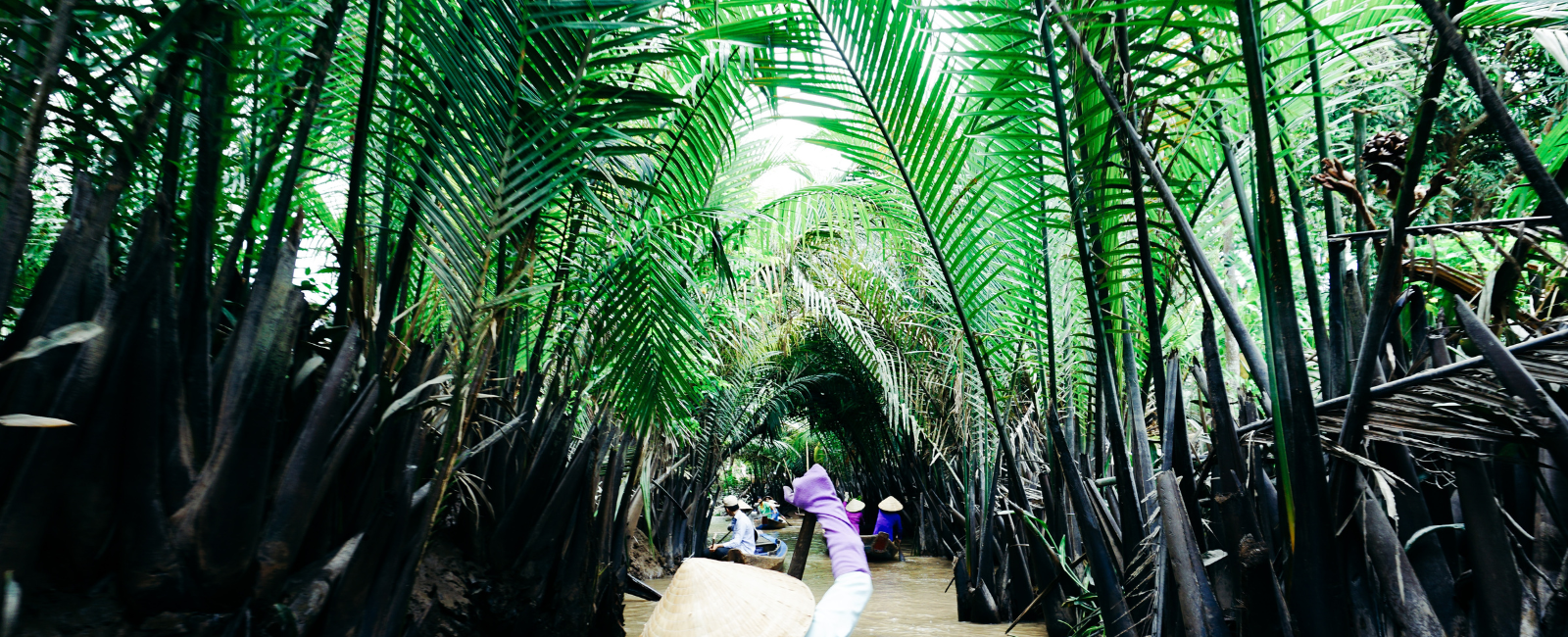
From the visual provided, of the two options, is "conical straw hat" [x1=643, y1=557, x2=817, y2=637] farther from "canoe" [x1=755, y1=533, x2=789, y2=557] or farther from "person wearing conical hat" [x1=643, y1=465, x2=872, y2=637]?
"canoe" [x1=755, y1=533, x2=789, y2=557]

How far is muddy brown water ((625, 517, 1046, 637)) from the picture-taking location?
5.28 m

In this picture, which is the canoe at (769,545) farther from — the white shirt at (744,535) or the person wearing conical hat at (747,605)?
the person wearing conical hat at (747,605)

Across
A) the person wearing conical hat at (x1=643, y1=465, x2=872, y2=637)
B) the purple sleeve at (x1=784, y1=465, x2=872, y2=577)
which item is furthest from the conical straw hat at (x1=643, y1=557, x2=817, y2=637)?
the purple sleeve at (x1=784, y1=465, x2=872, y2=577)

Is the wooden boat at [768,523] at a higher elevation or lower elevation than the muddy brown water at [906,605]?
lower

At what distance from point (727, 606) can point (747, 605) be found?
6 cm

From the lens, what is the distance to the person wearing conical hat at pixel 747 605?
213 centimetres

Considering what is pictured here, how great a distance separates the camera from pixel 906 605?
6.79 m

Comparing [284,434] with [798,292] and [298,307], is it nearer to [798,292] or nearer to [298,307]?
[298,307]

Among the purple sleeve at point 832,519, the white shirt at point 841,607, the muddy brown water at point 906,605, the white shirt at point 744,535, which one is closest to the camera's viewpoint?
the white shirt at point 841,607

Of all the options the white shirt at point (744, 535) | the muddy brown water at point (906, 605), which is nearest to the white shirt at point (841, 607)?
the muddy brown water at point (906, 605)

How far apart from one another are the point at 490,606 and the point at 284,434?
1.12m

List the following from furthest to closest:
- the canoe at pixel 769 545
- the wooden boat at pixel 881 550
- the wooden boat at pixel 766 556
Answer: the wooden boat at pixel 881 550, the canoe at pixel 769 545, the wooden boat at pixel 766 556

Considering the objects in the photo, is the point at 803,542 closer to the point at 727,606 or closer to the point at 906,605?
the point at 727,606

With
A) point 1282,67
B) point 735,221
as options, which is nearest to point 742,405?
point 735,221
